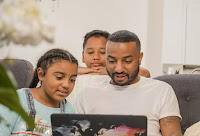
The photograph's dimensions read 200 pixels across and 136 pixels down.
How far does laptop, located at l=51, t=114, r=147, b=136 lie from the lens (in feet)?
2.97

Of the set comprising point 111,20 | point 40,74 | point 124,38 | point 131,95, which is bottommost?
point 131,95

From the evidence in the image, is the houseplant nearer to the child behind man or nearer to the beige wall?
the child behind man

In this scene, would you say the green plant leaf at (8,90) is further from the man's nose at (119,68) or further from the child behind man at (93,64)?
the child behind man at (93,64)

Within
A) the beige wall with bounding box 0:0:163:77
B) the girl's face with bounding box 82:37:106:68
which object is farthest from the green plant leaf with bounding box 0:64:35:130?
the beige wall with bounding box 0:0:163:77

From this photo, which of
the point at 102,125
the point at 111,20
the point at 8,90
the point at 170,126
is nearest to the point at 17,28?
the point at 8,90

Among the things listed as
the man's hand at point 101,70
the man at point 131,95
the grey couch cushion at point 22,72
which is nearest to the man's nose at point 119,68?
the man at point 131,95

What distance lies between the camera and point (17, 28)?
0.71ft

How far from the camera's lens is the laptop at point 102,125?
0.90m

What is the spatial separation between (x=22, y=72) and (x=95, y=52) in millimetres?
471

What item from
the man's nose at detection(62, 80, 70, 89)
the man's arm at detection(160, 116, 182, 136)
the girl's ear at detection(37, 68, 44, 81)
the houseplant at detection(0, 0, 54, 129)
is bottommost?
the man's arm at detection(160, 116, 182, 136)

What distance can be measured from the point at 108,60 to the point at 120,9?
3.13 metres

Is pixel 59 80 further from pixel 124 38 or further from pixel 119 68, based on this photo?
pixel 124 38

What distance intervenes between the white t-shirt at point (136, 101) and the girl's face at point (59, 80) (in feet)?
0.59

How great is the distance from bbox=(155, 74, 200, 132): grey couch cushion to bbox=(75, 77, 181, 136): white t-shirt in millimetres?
191
